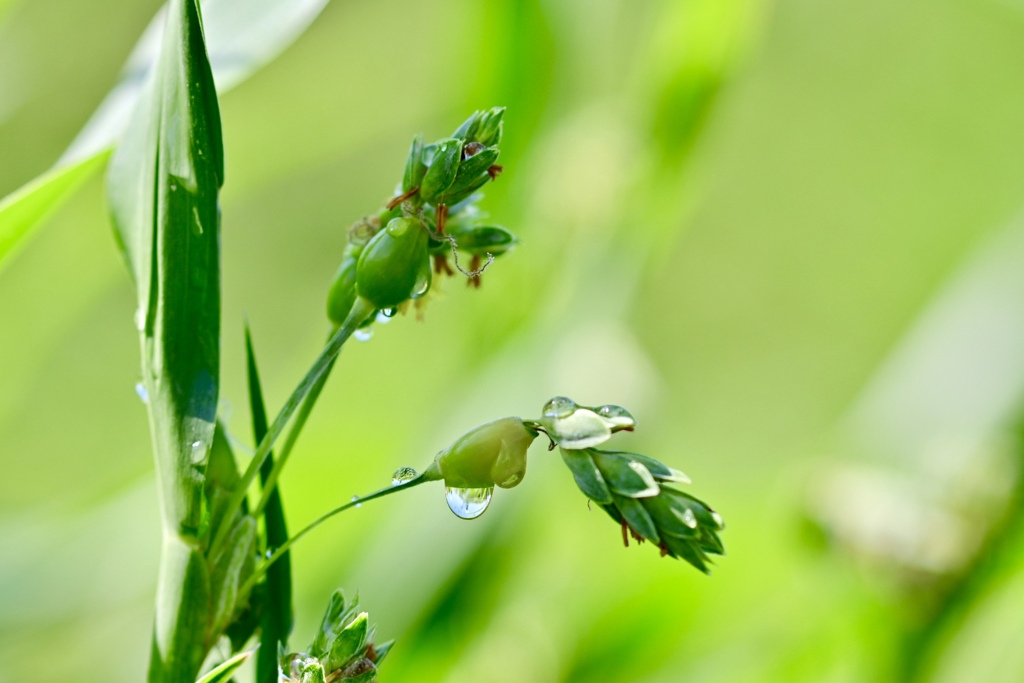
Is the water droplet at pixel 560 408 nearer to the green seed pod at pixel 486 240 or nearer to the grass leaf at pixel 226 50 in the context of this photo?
the green seed pod at pixel 486 240

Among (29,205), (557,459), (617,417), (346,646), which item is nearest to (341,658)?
(346,646)

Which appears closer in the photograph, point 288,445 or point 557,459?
point 288,445

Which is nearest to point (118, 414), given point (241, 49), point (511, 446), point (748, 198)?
point (241, 49)

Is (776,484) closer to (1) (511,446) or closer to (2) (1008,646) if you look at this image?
(2) (1008,646)

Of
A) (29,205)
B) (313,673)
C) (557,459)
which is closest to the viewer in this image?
(313,673)

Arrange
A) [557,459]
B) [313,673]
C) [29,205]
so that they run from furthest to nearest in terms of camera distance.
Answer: [557,459] → [29,205] → [313,673]

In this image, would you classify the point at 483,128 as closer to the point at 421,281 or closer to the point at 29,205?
the point at 421,281
